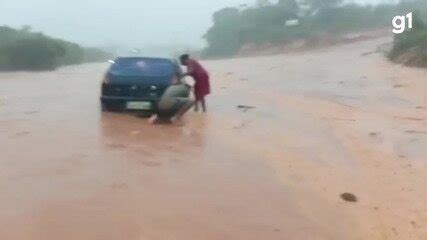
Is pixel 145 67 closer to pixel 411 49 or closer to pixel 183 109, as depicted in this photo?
pixel 183 109

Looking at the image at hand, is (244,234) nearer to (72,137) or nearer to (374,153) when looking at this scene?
(374,153)

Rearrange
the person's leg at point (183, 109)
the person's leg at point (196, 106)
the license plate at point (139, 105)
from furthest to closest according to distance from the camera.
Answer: the person's leg at point (196, 106)
the license plate at point (139, 105)
the person's leg at point (183, 109)

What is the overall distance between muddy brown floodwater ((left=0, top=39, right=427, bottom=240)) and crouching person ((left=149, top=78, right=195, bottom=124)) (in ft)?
1.20

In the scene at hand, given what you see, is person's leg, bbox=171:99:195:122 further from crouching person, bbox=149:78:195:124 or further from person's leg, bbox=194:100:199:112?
person's leg, bbox=194:100:199:112

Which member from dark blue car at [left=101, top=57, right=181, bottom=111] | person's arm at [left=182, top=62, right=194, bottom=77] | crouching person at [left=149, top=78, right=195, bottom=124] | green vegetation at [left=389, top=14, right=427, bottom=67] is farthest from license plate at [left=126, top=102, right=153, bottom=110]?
green vegetation at [left=389, top=14, right=427, bottom=67]

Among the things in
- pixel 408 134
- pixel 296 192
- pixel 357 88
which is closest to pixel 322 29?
pixel 357 88

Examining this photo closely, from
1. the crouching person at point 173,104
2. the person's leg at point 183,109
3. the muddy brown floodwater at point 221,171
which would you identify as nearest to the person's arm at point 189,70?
the crouching person at point 173,104

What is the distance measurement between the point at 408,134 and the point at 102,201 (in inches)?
309

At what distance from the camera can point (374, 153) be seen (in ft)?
41.9

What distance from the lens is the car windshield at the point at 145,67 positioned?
16188 mm

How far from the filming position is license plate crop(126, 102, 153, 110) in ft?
51.6

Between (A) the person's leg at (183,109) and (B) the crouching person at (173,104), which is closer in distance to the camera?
(B) the crouching person at (173,104)

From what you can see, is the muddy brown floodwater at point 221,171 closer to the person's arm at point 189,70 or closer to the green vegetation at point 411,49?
the person's arm at point 189,70

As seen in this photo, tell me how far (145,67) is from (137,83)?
680mm
